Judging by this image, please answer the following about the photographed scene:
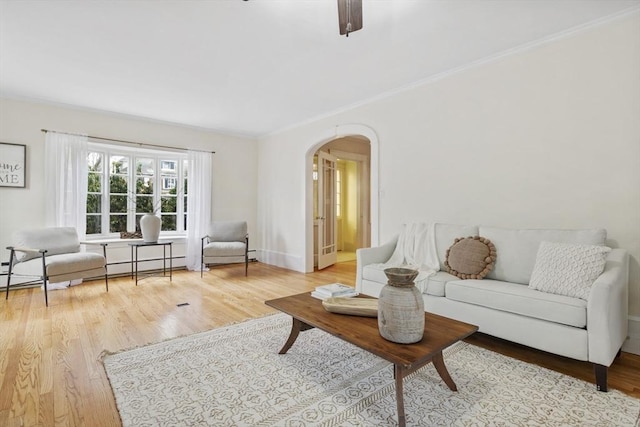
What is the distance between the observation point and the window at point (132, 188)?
489 cm

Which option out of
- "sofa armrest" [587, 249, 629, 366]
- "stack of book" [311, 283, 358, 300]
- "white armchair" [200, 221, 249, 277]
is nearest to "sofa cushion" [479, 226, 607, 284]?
"sofa armrest" [587, 249, 629, 366]

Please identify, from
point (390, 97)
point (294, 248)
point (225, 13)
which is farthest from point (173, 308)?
point (390, 97)

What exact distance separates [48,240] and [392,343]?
4.37 meters

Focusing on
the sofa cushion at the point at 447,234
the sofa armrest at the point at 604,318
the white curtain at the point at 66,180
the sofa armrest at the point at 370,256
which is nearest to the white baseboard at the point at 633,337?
the sofa armrest at the point at 604,318

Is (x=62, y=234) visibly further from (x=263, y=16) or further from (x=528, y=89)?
(x=528, y=89)

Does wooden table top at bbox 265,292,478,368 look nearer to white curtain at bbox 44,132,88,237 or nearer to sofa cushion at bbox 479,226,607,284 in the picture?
sofa cushion at bbox 479,226,607,284

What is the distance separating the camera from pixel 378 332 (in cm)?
169

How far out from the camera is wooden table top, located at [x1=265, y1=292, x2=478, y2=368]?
4.73ft

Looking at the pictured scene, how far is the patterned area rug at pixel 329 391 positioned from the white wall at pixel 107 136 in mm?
3254

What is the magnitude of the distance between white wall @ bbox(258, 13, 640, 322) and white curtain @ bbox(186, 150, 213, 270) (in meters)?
2.96

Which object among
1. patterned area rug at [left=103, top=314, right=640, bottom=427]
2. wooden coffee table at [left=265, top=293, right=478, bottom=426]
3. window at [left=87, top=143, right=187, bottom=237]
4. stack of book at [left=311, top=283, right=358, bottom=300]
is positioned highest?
window at [left=87, top=143, right=187, bottom=237]

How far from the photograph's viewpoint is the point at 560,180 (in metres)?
2.69

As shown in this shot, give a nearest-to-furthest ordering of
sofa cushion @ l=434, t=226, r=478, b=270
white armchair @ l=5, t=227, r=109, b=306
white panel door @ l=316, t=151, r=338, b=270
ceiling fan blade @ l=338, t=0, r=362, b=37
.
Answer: ceiling fan blade @ l=338, t=0, r=362, b=37, sofa cushion @ l=434, t=226, r=478, b=270, white armchair @ l=5, t=227, r=109, b=306, white panel door @ l=316, t=151, r=338, b=270

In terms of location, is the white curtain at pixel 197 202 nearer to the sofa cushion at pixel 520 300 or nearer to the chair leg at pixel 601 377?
the sofa cushion at pixel 520 300
